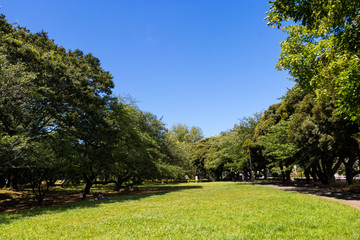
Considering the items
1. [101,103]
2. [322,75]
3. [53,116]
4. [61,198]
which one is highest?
[101,103]

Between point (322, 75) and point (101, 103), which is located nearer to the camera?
point (322, 75)

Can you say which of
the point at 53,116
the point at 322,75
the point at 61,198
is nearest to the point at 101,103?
the point at 53,116

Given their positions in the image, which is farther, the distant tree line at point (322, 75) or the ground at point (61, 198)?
the ground at point (61, 198)

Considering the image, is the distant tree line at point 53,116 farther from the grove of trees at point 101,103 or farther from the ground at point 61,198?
the ground at point 61,198

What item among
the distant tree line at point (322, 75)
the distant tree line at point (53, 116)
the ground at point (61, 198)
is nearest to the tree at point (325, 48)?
the distant tree line at point (322, 75)

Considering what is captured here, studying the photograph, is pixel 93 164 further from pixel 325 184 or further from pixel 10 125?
pixel 325 184

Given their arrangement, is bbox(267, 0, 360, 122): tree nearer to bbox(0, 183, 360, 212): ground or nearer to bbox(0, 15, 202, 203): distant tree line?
bbox(0, 183, 360, 212): ground

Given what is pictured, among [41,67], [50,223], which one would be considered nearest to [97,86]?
[41,67]

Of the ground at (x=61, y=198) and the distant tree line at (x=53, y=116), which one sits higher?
the distant tree line at (x=53, y=116)

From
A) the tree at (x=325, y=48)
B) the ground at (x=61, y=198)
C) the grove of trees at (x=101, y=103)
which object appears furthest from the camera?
the ground at (x=61, y=198)

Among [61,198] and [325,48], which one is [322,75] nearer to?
[325,48]

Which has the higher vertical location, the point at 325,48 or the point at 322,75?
the point at 325,48

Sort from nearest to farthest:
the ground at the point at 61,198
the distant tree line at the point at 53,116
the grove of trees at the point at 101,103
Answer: the grove of trees at the point at 101,103 → the distant tree line at the point at 53,116 → the ground at the point at 61,198

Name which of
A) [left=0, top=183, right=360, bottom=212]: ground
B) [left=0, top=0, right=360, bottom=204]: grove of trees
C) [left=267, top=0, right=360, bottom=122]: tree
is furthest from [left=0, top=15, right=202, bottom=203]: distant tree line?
[left=267, top=0, right=360, bottom=122]: tree
